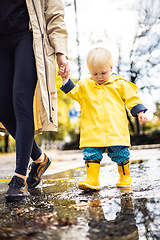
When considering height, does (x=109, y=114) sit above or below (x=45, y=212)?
above

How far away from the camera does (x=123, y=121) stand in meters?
2.76

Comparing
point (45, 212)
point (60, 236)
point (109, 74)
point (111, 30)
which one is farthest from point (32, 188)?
point (111, 30)

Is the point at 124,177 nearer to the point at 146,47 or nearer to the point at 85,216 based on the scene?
the point at 85,216

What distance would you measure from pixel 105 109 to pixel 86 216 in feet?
4.37

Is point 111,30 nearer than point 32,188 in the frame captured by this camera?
No

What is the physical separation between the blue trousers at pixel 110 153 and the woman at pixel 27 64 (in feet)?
1.32

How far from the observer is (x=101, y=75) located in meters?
2.80

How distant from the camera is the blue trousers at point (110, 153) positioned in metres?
2.64

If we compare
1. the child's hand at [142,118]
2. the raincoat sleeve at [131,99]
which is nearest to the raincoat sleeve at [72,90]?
the raincoat sleeve at [131,99]

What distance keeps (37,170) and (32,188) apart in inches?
7.0

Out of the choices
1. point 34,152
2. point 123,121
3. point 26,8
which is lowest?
point 34,152

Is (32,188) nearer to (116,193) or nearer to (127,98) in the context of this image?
(116,193)

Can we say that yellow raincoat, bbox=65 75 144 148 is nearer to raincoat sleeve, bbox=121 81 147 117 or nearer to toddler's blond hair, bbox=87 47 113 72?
raincoat sleeve, bbox=121 81 147 117

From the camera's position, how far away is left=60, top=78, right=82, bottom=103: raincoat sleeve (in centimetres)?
280
